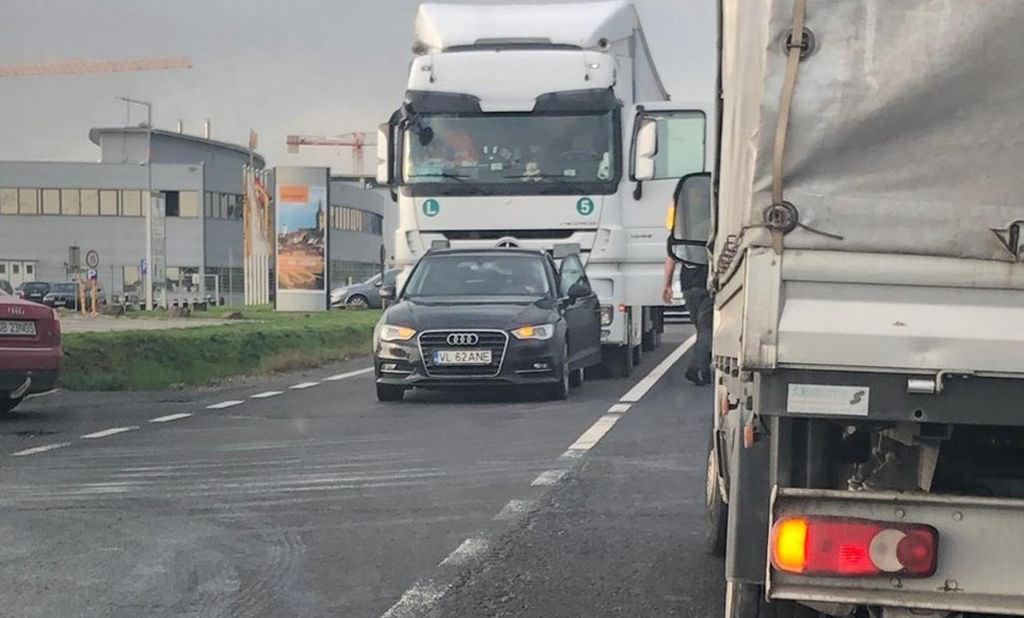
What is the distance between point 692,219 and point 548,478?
10.1 ft

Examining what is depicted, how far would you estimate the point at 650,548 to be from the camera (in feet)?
21.5

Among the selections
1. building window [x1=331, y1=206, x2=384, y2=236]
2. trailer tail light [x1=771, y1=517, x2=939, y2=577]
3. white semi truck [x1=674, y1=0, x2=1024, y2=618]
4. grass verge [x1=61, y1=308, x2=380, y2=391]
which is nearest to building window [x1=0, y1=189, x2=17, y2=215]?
building window [x1=331, y1=206, x2=384, y2=236]

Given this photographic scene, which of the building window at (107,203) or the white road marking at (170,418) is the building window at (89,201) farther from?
the white road marking at (170,418)

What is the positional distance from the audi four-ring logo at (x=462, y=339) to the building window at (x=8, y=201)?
293ft

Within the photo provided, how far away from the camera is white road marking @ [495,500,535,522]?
731 centimetres

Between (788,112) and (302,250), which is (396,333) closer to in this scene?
(788,112)

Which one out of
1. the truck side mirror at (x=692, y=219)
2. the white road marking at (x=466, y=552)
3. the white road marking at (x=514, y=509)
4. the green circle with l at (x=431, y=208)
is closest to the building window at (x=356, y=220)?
the green circle with l at (x=431, y=208)

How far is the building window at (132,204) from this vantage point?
97188 millimetres

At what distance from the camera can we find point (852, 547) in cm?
334

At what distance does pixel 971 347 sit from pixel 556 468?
608 centimetres

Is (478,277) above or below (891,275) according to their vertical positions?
below

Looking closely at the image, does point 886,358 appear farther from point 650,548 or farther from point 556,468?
point 556,468

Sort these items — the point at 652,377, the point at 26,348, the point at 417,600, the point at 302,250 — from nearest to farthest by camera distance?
1. the point at 417,600
2. the point at 26,348
3. the point at 652,377
4. the point at 302,250

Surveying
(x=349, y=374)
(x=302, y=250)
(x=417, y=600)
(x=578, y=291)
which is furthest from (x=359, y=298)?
(x=417, y=600)
